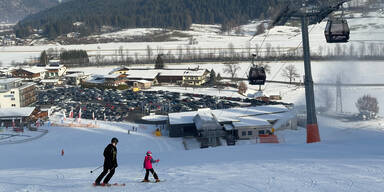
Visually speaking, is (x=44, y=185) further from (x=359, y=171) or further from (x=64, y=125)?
(x=64, y=125)

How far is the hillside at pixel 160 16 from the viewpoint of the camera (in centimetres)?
8600

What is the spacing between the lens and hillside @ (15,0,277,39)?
86.0 metres

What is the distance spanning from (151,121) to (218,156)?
12623 mm

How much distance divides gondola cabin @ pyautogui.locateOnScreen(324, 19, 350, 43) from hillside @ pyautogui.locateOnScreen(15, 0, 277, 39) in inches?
2719

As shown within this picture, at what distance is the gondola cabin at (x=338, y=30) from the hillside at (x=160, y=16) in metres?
69.1

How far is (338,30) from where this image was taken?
8.57 m

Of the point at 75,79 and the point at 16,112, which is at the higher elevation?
the point at 75,79

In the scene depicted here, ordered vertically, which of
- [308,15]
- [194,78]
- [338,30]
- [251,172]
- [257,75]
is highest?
[308,15]

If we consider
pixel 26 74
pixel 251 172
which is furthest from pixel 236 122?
pixel 26 74

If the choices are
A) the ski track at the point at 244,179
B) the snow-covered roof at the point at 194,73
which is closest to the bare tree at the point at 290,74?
the snow-covered roof at the point at 194,73

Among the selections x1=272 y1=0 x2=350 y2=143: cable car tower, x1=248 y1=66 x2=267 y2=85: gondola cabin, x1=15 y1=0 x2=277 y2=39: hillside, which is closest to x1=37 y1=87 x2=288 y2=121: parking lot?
x1=248 y1=66 x2=267 y2=85: gondola cabin

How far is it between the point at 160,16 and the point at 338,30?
305ft

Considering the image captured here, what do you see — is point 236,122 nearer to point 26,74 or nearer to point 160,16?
point 26,74

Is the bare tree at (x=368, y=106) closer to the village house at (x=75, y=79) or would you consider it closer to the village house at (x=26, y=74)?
the village house at (x=75, y=79)
